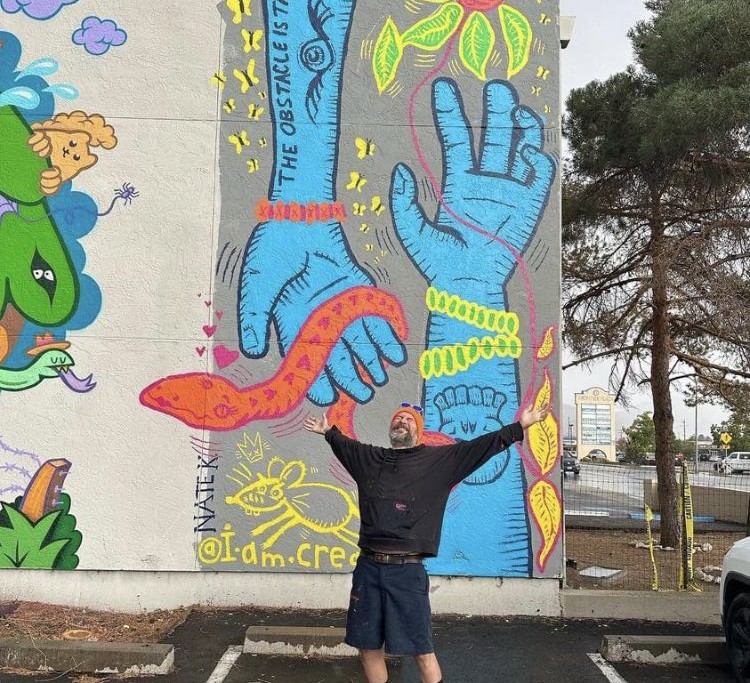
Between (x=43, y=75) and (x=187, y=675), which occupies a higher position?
(x=43, y=75)

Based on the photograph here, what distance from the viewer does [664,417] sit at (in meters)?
11.5

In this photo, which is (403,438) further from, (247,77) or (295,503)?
(247,77)

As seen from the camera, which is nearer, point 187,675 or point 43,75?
point 187,675

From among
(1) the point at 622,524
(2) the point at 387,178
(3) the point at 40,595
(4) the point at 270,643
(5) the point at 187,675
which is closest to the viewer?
(5) the point at 187,675

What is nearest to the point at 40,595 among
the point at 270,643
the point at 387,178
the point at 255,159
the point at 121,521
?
the point at 121,521

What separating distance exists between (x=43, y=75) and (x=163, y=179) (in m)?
1.59

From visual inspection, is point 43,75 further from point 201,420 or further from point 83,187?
point 201,420

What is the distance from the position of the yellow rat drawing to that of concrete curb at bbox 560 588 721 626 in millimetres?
2127

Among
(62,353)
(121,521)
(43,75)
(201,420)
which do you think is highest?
(43,75)

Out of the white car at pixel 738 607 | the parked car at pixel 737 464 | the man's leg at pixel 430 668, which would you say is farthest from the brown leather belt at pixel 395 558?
the parked car at pixel 737 464

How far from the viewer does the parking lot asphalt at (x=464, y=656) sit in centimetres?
521

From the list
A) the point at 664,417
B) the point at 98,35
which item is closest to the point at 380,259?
Answer: the point at 98,35

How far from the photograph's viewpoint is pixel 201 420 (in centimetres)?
696

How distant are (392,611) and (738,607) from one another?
262 cm
